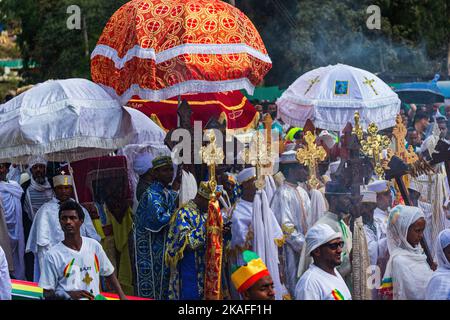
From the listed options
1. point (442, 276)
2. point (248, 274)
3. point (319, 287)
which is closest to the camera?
point (248, 274)

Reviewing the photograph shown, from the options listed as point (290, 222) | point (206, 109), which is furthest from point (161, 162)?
point (206, 109)

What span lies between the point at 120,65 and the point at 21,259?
238 cm

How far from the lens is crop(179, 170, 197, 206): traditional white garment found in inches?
356

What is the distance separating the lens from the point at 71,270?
8.08 metres

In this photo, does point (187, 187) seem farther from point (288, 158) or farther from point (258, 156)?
point (288, 158)

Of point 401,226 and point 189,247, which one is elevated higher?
point 401,226

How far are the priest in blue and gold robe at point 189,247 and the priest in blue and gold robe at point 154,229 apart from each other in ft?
1.35

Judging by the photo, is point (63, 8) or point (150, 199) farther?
point (63, 8)

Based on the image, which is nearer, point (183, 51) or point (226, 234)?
point (226, 234)

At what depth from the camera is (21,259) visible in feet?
36.6

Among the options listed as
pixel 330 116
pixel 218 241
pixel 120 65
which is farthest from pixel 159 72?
pixel 330 116

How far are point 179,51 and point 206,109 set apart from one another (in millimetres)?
1409

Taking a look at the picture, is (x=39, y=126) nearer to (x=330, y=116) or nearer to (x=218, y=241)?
(x=218, y=241)

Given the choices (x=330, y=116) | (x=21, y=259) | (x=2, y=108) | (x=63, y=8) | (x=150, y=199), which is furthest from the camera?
(x=63, y=8)
